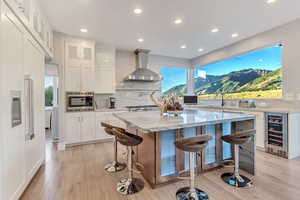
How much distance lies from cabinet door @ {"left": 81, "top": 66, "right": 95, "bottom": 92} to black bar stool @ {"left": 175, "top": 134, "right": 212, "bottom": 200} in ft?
11.2

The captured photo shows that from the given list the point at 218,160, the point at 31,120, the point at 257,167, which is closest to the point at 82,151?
the point at 31,120

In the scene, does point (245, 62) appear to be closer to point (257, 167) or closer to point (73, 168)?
point (257, 167)

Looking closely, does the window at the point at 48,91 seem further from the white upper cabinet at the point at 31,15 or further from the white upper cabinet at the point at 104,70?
the white upper cabinet at the point at 31,15

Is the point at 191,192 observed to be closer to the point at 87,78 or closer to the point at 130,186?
the point at 130,186

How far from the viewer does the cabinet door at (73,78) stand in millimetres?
4039

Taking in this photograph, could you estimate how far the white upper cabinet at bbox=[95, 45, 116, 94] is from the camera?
4641 mm

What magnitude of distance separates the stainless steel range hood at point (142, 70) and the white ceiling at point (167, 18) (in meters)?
0.85

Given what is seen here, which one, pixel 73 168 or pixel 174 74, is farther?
pixel 174 74

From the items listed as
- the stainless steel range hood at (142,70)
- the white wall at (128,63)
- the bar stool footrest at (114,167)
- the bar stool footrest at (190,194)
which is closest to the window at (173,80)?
the white wall at (128,63)

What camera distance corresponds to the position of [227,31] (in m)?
3.89

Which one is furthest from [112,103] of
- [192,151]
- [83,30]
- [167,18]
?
[192,151]

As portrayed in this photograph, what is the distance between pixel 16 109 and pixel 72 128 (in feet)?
7.77

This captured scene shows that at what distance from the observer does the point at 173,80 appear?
21.8 feet

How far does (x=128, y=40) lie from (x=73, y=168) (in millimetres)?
3588
